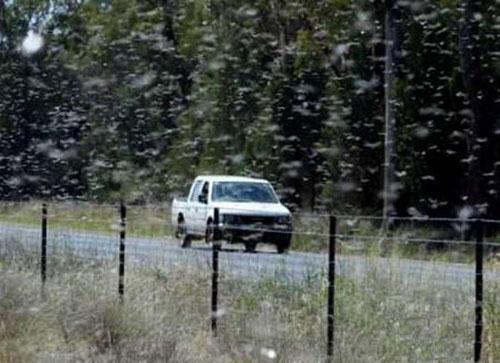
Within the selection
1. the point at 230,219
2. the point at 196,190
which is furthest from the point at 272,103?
the point at 230,219

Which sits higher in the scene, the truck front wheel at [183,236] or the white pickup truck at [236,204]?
the white pickup truck at [236,204]

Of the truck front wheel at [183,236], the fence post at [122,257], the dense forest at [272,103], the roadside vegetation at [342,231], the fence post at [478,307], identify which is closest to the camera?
the fence post at [478,307]

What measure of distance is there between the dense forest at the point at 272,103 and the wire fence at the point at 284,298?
13212 mm

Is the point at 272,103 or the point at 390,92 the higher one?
the point at 390,92

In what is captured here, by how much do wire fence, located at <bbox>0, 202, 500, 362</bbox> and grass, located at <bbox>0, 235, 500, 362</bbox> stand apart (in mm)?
14

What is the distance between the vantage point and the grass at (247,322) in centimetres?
955

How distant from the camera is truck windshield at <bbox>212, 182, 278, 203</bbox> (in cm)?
2389

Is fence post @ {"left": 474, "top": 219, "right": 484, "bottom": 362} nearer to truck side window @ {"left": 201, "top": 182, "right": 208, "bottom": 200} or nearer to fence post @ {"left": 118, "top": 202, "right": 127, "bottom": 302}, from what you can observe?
fence post @ {"left": 118, "top": 202, "right": 127, "bottom": 302}

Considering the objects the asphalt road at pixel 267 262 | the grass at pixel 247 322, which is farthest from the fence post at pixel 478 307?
the asphalt road at pixel 267 262

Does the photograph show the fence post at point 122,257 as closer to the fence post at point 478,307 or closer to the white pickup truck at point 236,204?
the fence post at point 478,307

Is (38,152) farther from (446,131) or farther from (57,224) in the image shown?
(57,224)

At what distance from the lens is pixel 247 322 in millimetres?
10656

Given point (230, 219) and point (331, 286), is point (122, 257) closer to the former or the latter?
point (331, 286)

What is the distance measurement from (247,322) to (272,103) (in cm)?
1738
